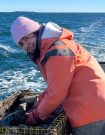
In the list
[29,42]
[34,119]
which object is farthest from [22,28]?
[34,119]

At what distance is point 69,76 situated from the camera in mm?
2232

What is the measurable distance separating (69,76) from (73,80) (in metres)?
0.15

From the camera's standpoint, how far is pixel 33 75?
422 inches

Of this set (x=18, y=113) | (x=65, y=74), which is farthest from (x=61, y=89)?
(x=18, y=113)

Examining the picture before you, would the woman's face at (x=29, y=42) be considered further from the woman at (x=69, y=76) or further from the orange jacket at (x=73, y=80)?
the orange jacket at (x=73, y=80)

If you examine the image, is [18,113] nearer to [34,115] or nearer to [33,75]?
[34,115]

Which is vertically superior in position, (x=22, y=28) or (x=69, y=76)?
(x=22, y=28)

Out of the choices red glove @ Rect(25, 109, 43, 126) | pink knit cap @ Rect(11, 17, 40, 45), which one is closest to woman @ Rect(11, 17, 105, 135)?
pink knit cap @ Rect(11, 17, 40, 45)

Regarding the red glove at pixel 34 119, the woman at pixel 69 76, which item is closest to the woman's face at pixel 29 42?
the woman at pixel 69 76

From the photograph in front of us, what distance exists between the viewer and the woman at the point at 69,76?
2219 millimetres

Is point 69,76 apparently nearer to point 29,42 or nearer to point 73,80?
point 73,80

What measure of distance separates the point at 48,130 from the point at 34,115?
58cm

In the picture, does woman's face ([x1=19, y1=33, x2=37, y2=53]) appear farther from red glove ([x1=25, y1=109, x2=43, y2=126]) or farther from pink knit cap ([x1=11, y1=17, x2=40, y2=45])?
red glove ([x1=25, y1=109, x2=43, y2=126])

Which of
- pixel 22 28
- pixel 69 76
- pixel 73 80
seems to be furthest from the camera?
pixel 22 28
